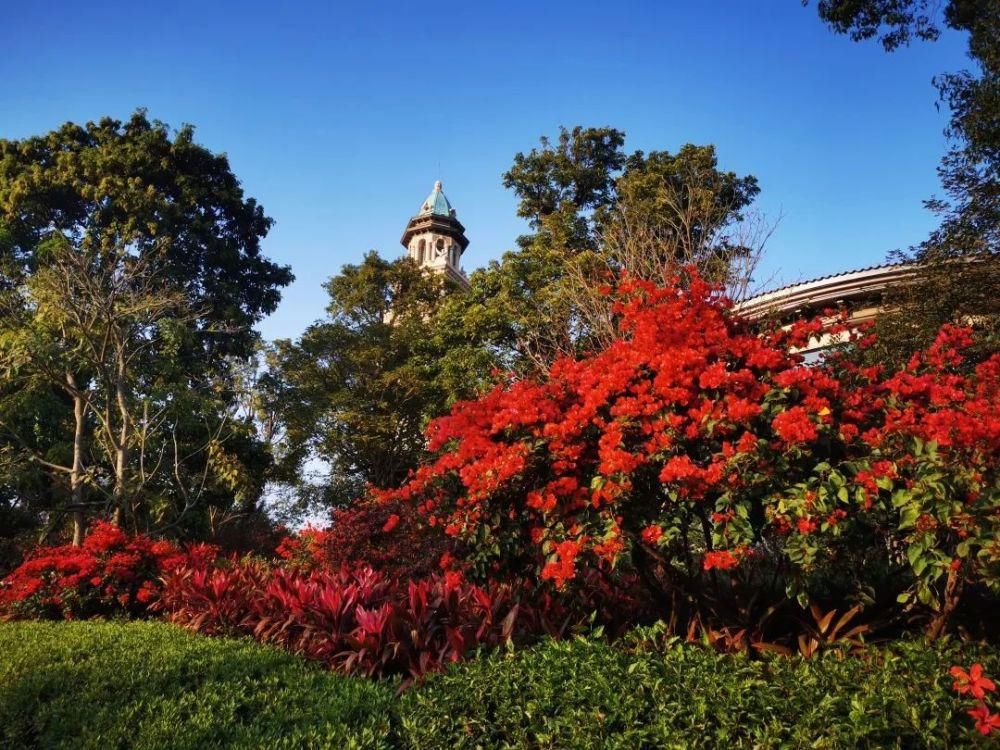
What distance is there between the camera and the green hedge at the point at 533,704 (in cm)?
339

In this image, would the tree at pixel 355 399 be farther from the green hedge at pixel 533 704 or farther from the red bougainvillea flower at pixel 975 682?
the red bougainvillea flower at pixel 975 682

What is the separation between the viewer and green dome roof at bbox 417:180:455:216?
44.5 metres

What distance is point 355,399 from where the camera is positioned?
2352 centimetres

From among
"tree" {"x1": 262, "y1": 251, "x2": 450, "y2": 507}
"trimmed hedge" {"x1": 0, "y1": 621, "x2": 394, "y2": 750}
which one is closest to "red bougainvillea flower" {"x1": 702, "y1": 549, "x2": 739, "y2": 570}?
"trimmed hedge" {"x1": 0, "y1": 621, "x2": 394, "y2": 750}

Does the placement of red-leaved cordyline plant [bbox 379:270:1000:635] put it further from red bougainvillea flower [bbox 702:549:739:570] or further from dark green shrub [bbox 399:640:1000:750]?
dark green shrub [bbox 399:640:1000:750]

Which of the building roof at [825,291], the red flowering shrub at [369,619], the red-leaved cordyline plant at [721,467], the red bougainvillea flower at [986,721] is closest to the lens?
the red bougainvillea flower at [986,721]

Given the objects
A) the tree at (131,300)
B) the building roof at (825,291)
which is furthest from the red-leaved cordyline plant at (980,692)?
the tree at (131,300)

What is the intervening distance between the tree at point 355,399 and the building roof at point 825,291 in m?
10.8

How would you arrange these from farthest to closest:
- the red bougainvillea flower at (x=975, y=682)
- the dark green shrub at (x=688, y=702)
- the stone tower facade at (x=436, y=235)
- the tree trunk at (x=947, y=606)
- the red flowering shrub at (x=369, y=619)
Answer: the stone tower facade at (x=436, y=235) < the red flowering shrub at (x=369, y=619) < the tree trunk at (x=947, y=606) < the dark green shrub at (x=688, y=702) < the red bougainvillea flower at (x=975, y=682)

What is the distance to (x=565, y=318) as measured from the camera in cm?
1609

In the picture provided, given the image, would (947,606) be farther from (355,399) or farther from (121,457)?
(355,399)

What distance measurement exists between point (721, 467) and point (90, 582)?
28.8 feet

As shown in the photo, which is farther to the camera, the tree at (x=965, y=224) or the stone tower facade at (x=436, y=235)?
the stone tower facade at (x=436, y=235)

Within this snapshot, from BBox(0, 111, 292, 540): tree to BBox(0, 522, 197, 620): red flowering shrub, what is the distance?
210cm
